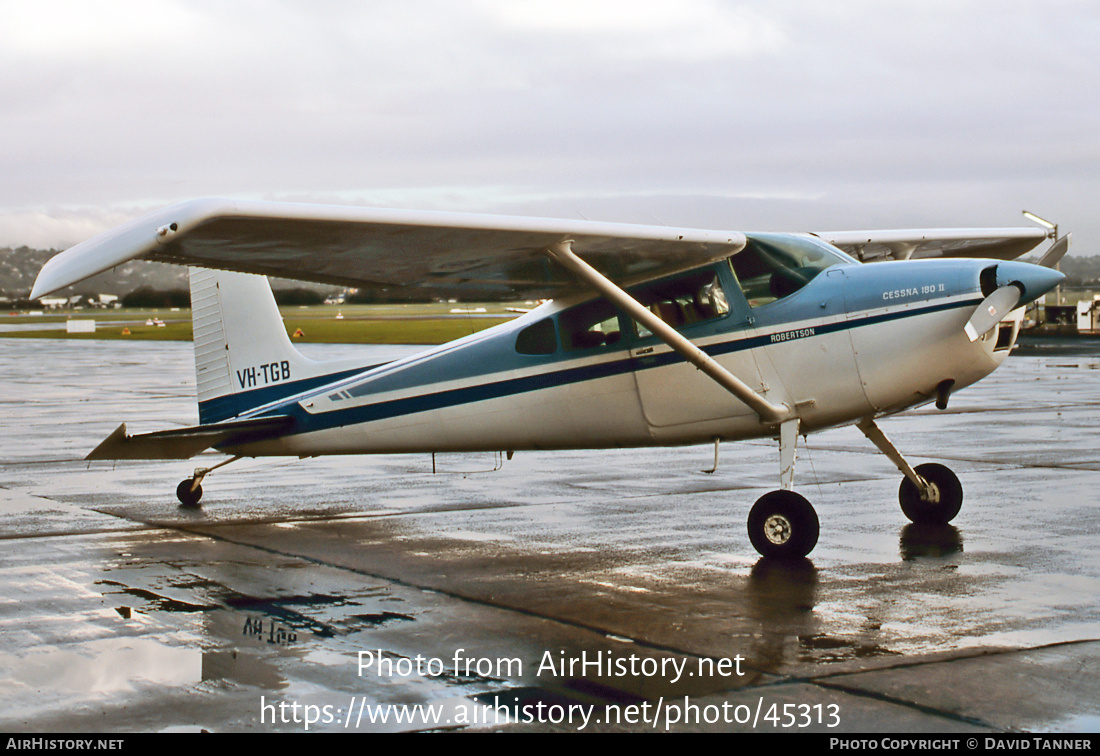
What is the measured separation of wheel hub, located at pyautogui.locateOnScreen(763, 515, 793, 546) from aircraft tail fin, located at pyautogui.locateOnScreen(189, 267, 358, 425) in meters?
4.76

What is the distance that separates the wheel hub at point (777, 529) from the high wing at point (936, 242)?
347 cm

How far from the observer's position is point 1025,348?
3950 cm

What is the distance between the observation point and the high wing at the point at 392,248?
20.5 ft

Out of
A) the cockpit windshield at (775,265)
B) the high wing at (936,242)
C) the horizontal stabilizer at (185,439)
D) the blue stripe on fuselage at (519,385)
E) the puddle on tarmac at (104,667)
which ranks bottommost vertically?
the puddle on tarmac at (104,667)

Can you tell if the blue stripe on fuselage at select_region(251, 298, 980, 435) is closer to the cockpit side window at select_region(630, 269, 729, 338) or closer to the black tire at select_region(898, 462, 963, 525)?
the cockpit side window at select_region(630, 269, 729, 338)

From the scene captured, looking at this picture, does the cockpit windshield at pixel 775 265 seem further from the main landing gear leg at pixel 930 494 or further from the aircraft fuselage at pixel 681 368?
the main landing gear leg at pixel 930 494

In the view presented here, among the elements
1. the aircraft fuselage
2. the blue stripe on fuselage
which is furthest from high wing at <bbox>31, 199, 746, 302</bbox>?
the blue stripe on fuselage

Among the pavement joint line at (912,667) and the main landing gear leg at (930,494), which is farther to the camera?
the main landing gear leg at (930,494)

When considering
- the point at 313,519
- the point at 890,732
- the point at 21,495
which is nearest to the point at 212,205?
Answer: the point at 890,732

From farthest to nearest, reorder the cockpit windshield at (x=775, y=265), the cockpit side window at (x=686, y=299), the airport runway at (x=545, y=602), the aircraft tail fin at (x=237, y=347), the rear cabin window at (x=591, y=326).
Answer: the aircraft tail fin at (x=237, y=347) < the rear cabin window at (x=591, y=326) < the cockpit side window at (x=686, y=299) < the cockpit windshield at (x=775, y=265) < the airport runway at (x=545, y=602)

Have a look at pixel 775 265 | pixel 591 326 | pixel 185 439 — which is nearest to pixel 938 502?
pixel 775 265

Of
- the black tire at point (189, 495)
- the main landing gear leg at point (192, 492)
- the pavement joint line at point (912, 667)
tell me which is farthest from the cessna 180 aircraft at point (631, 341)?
the pavement joint line at point (912, 667)

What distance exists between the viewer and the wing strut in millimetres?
8445

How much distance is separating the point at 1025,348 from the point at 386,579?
3574cm
